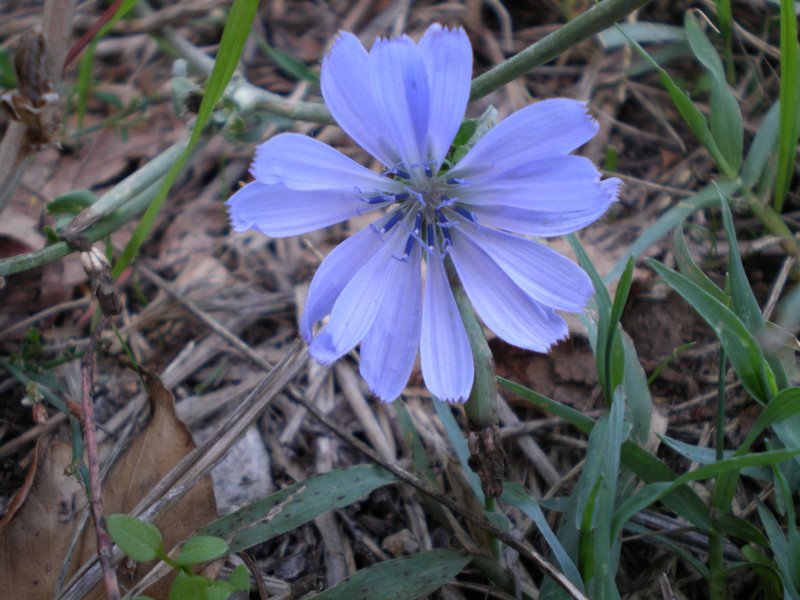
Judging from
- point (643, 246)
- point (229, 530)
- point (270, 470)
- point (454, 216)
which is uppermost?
point (454, 216)

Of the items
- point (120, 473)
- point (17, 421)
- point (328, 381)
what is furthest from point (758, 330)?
point (17, 421)

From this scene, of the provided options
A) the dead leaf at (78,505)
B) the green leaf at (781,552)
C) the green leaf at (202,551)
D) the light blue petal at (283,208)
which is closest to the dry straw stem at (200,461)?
the dead leaf at (78,505)

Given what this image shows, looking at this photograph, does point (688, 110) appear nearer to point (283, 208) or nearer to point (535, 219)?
point (535, 219)

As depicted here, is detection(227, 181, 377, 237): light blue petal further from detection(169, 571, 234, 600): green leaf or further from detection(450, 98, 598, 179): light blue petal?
detection(169, 571, 234, 600): green leaf

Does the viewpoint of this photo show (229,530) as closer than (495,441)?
No

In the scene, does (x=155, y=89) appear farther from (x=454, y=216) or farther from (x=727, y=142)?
(x=727, y=142)

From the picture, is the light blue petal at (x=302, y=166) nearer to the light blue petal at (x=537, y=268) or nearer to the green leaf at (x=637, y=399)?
the light blue petal at (x=537, y=268)

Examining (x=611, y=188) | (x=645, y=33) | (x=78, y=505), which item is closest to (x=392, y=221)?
(x=611, y=188)

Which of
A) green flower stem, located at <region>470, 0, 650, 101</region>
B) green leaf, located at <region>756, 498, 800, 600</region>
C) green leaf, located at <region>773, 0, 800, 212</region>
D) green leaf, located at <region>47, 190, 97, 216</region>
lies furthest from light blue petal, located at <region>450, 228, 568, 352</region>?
green leaf, located at <region>47, 190, 97, 216</region>
